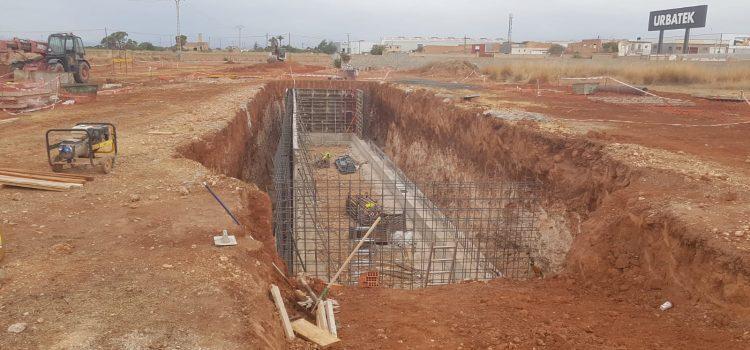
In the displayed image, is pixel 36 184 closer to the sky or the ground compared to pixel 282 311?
closer to the sky

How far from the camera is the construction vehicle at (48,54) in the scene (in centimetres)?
2053

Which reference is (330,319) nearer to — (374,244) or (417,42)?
(374,244)

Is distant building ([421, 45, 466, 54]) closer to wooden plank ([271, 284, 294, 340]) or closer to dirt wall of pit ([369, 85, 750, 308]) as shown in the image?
dirt wall of pit ([369, 85, 750, 308])

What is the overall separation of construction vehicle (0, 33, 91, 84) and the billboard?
41633 millimetres

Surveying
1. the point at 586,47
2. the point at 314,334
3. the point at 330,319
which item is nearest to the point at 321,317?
the point at 330,319

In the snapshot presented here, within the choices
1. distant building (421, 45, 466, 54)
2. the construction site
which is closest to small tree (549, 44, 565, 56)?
distant building (421, 45, 466, 54)

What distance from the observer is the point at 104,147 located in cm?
809

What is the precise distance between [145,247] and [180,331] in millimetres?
1776

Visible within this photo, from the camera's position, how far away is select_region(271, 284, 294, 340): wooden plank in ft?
15.6

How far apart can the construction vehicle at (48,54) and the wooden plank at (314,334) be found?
2099cm

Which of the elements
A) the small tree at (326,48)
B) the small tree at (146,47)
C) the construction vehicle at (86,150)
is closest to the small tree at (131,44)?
the small tree at (146,47)

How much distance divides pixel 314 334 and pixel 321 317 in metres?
0.39

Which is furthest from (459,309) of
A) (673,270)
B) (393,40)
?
(393,40)

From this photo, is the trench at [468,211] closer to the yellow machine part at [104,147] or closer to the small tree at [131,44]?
the yellow machine part at [104,147]
